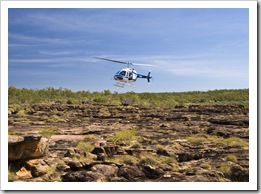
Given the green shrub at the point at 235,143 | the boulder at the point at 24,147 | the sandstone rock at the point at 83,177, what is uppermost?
the boulder at the point at 24,147

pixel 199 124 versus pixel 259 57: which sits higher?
pixel 259 57

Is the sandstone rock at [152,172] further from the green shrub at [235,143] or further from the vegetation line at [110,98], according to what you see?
the vegetation line at [110,98]

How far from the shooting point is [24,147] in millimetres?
10680

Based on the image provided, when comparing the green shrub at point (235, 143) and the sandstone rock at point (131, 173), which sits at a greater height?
the green shrub at point (235, 143)

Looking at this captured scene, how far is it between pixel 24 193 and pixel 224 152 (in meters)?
8.58

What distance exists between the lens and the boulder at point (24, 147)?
33.4 feet

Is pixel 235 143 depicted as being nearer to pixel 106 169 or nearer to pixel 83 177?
pixel 106 169

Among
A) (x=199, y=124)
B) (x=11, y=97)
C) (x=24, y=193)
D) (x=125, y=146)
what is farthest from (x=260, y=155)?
(x=11, y=97)

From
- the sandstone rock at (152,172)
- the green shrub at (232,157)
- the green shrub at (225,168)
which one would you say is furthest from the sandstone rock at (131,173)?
the green shrub at (232,157)

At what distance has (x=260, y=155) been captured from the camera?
352 inches

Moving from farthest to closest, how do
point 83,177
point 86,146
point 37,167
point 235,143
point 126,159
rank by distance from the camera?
point 235,143 → point 86,146 → point 126,159 → point 37,167 → point 83,177

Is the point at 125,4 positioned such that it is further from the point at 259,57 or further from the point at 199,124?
the point at 199,124

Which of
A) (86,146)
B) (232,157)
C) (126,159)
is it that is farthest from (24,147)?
(232,157)

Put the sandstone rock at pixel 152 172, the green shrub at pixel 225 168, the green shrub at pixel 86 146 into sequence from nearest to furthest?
the sandstone rock at pixel 152 172
the green shrub at pixel 225 168
the green shrub at pixel 86 146
